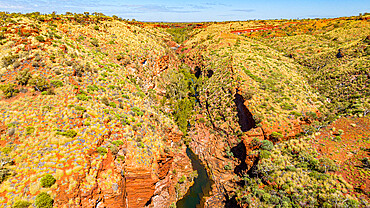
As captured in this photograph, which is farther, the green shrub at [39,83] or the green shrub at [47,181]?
the green shrub at [39,83]

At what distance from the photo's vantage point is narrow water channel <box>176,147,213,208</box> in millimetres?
28941

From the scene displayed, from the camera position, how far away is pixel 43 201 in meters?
11.4

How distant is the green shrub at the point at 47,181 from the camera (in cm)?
1230

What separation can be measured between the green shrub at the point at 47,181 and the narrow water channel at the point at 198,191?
2257cm

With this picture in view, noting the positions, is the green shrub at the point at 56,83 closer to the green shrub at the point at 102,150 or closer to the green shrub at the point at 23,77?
the green shrub at the point at 23,77

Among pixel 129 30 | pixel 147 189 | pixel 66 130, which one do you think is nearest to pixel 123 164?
pixel 147 189

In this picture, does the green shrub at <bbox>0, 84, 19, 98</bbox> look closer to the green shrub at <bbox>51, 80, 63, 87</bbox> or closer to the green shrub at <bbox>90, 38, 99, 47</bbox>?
the green shrub at <bbox>51, 80, 63, 87</bbox>

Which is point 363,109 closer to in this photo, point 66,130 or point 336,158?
point 336,158

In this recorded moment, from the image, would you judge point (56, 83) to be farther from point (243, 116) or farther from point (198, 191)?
point (243, 116)

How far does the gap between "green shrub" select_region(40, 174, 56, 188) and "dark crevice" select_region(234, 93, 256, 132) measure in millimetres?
31561

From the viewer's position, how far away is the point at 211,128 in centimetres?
4100

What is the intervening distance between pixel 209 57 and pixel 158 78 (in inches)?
917

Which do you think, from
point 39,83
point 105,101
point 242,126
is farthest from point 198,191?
point 39,83

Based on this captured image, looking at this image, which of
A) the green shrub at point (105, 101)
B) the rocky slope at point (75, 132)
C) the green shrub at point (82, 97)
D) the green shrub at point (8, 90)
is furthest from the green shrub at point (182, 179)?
the green shrub at point (8, 90)
